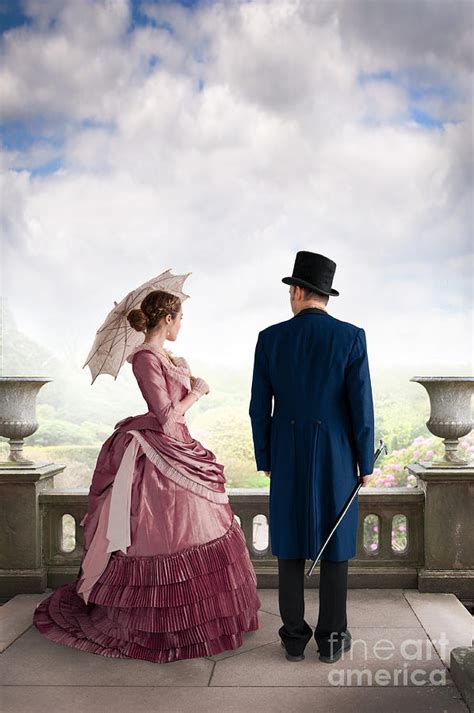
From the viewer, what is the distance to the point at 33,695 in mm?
2611

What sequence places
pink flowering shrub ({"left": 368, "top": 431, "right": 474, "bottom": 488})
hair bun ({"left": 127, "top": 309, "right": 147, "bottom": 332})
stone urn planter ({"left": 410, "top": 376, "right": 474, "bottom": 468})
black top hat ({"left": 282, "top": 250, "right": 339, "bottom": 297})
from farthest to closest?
pink flowering shrub ({"left": 368, "top": 431, "right": 474, "bottom": 488}), stone urn planter ({"left": 410, "top": 376, "right": 474, "bottom": 468}), hair bun ({"left": 127, "top": 309, "right": 147, "bottom": 332}), black top hat ({"left": 282, "top": 250, "right": 339, "bottom": 297})

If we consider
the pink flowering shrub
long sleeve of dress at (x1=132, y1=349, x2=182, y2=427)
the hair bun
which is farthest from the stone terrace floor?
the pink flowering shrub

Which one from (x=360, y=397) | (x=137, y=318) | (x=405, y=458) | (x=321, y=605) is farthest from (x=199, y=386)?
(x=405, y=458)

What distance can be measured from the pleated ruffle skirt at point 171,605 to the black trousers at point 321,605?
8.5 inches

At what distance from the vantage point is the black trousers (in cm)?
286

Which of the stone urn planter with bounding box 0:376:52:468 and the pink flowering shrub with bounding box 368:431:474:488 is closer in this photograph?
the stone urn planter with bounding box 0:376:52:468

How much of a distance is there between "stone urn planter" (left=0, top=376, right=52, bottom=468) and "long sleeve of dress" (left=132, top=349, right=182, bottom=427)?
1.00m

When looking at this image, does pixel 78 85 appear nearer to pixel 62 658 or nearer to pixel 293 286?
pixel 293 286

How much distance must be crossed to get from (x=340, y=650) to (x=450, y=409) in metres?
1.45

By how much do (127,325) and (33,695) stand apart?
1.48 m

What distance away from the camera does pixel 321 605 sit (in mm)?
2898

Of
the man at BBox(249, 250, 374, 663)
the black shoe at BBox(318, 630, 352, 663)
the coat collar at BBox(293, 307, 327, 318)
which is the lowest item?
the black shoe at BBox(318, 630, 352, 663)

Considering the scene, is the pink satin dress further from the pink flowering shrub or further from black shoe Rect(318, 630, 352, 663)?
the pink flowering shrub

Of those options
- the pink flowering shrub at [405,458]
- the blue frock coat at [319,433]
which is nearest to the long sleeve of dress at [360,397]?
the blue frock coat at [319,433]
